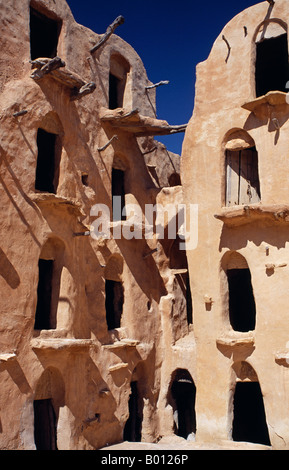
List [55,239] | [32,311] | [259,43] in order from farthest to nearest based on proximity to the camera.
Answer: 1. [259,43]
2. [55,239]
3. [32,311]

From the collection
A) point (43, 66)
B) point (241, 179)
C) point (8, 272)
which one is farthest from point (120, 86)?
point (8, 272)

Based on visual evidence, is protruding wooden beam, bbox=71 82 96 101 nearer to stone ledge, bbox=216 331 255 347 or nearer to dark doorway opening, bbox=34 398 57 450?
stone ledge, bbox=216 331 255 347

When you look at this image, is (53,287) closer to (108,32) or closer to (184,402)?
(184,402)

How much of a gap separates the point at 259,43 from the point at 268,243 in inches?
270

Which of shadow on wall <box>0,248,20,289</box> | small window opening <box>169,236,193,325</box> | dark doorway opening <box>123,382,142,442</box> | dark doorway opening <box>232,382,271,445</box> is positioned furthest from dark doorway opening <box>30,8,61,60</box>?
dark doorway opening <box>232,382,271,445</box>

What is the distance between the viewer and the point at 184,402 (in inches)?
810

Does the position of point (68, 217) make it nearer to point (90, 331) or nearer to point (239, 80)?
point (90, 331)

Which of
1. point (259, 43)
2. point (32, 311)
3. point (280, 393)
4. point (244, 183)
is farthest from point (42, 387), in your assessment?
point (259, 43)

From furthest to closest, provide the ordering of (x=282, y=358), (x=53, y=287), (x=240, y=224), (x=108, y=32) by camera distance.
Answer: (x=108, y=32) < (x=240, y=224) < (x=53, y=287) < (x=282, y=358)

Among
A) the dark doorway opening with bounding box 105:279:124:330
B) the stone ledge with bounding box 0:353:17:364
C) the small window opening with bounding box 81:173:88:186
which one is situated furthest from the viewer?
the dark doorway opening with bounding box 105:279:124:330

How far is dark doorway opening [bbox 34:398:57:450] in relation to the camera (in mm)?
14685

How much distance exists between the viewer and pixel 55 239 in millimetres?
15070

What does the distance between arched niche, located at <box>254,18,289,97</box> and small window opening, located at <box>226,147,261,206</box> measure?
2.62 m

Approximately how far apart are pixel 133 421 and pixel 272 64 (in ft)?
44.9
